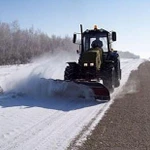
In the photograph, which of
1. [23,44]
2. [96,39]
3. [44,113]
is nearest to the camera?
[44,113]

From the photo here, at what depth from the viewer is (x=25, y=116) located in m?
7.64

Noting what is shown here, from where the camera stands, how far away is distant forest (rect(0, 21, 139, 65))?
147 feet

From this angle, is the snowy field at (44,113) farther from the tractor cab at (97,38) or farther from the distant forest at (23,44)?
the distant forest at (23,44)

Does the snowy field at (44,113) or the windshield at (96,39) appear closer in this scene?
the snowy field at (44,113)

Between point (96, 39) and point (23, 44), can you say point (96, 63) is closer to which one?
point (96, 39)

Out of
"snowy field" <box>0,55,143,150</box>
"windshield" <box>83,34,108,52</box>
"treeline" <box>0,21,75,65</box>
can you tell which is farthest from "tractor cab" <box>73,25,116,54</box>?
"treeline" <box>0,21,75,65</box>

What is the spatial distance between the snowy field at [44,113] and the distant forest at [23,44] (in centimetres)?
3009

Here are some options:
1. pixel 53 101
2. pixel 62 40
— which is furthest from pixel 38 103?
pixel 62 40

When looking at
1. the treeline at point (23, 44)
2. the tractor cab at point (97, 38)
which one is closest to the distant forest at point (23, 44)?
A: the treeline at point (23, 44)

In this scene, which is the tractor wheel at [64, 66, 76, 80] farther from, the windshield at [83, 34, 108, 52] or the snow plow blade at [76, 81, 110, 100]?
the snow plow blade at [76, 81, 110, 100]

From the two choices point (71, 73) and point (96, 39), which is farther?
point (96, 39)

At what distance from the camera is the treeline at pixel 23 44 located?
44969 mm

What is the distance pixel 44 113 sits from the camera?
8.05 meters

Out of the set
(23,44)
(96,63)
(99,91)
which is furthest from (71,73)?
(23,44)
